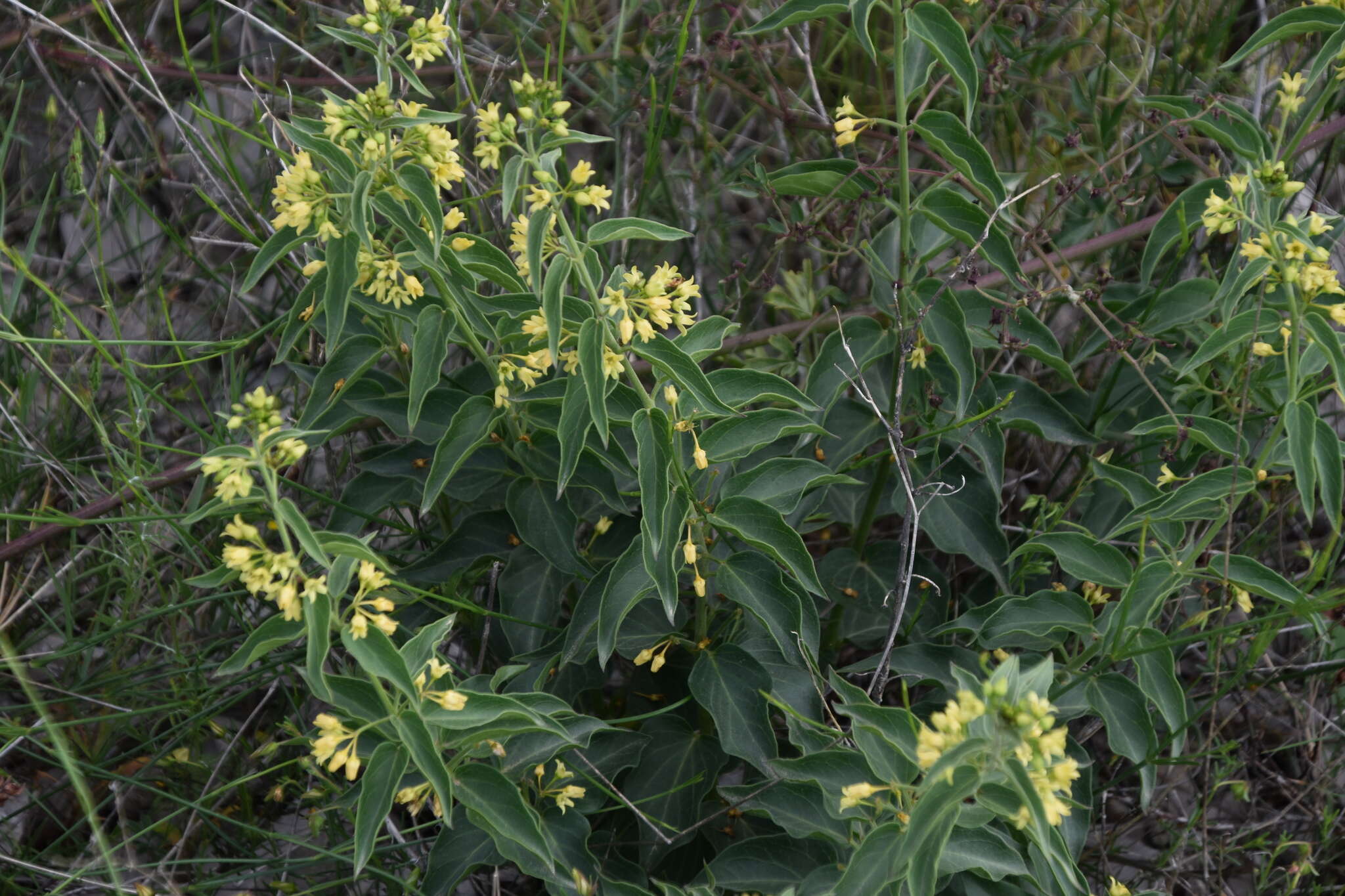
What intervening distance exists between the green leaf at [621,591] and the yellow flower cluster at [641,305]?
339mm

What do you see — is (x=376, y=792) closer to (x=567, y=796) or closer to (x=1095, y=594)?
(x=567, y=796)

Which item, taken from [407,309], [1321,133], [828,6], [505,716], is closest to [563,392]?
[407,309]

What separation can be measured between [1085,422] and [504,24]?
6.19 ft

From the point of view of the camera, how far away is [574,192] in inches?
64.1

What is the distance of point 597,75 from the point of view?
3.15 metres

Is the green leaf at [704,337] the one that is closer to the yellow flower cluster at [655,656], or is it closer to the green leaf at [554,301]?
the green leaf at [554,301]

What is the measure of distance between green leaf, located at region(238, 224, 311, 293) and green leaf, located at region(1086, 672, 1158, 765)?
1531mm

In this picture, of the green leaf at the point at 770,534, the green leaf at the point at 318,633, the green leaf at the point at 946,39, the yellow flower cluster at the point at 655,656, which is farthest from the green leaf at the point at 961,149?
the green leaf at the point at 318,633

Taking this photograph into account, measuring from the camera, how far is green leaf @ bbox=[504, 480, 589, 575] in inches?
77.1

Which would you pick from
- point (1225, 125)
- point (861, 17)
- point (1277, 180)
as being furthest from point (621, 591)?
point (1225, 125)

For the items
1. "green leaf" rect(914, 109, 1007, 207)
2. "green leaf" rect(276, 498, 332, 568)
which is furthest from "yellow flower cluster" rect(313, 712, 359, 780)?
"green leaf" rect(914, 109, 1007, 207)

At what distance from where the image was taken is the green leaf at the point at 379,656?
1396 millimetres

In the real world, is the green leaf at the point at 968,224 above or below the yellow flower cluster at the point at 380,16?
below

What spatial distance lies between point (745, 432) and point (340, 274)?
702 mm
